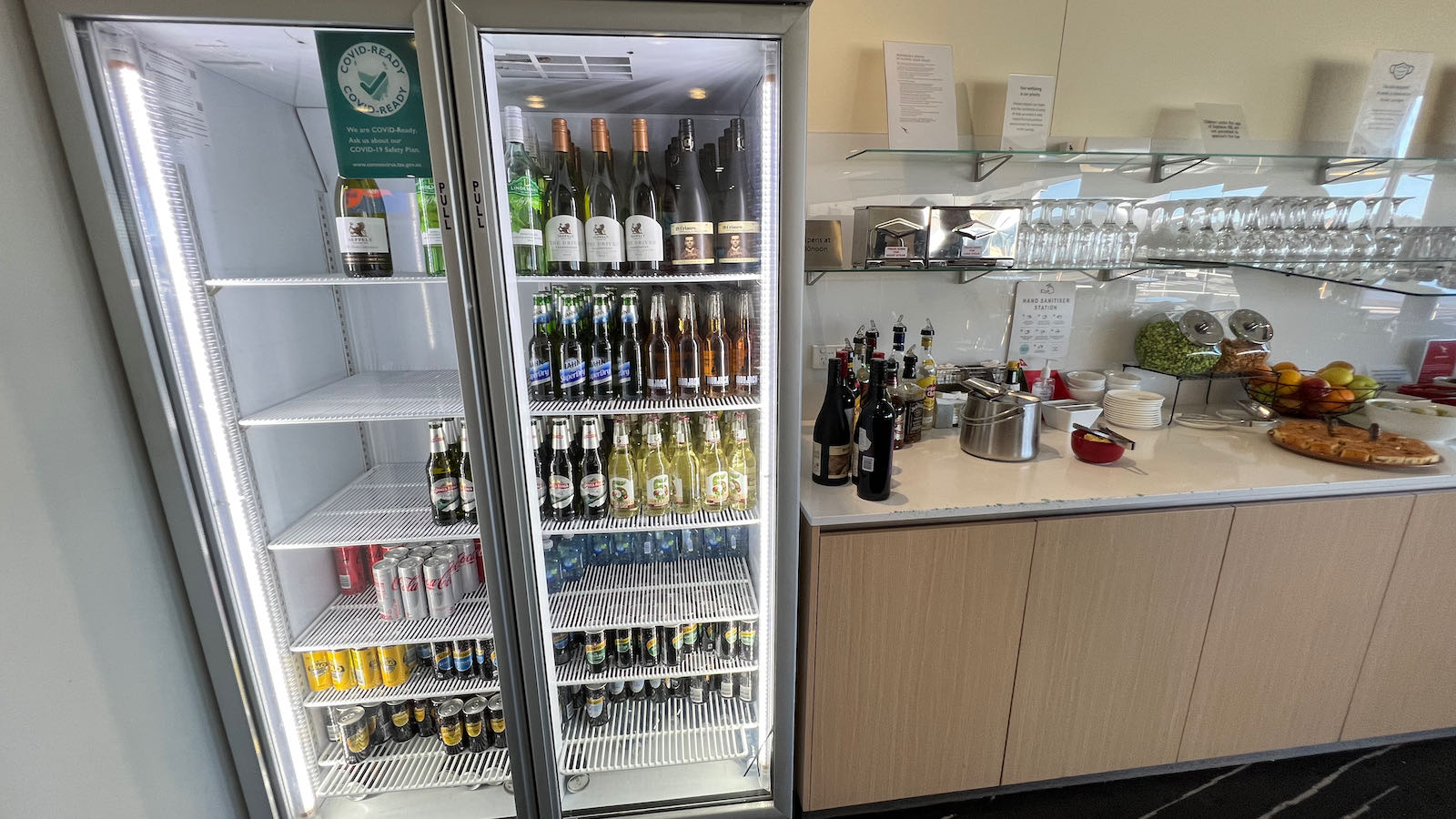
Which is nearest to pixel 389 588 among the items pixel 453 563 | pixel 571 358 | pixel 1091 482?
pixel 453 563

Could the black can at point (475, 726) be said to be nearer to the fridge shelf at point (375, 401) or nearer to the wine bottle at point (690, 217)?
the fridge shelf at point (375, 401)

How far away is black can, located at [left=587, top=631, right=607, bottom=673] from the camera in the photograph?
65.7 inches

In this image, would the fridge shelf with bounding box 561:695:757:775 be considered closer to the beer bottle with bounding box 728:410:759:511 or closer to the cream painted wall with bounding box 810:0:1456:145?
the beer bottle with bounding box 728:410:759:511

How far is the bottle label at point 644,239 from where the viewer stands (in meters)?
1.40

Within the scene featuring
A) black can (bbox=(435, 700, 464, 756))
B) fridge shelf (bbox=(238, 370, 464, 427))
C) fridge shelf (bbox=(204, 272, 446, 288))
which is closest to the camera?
fridge shelf (bbox=(204, 272, 446, 288))

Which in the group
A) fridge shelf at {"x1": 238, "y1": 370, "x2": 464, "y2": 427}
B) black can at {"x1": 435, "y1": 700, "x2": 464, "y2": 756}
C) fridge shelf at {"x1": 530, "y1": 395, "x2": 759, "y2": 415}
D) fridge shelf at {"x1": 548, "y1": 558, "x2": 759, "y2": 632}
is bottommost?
black can at {"x1": 435, "y1": 700, "x2": 464, "y2": 756}

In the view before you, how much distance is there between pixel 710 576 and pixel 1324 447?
1.90m

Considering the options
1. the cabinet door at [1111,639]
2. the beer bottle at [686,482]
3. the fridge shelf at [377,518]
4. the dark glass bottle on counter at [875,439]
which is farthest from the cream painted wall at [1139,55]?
the fridge shelf at [377,518]

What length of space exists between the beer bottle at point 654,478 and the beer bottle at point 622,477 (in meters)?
0.03

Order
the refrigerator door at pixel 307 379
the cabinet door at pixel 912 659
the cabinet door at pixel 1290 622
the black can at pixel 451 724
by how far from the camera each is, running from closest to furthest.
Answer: the refrigerator door at pixel 307 379
the cabinet door at pixel 912 659
the cabinet door at pixel 1290 622
the black can at pixel 451 724

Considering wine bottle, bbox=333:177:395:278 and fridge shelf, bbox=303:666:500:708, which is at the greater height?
wine bottle, bbox=333:177:395:278

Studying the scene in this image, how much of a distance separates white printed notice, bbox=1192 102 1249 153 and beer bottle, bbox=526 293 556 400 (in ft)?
7.44

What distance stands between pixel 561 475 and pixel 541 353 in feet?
1.08

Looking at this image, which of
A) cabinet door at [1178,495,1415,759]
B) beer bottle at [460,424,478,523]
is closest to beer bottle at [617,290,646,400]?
beer bottle at [460,424,478,523]
